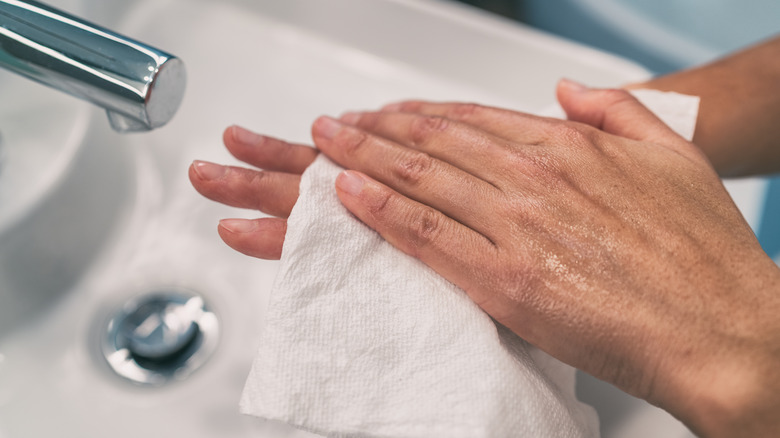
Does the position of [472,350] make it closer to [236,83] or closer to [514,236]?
[514,236]

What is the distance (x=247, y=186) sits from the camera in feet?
1.32

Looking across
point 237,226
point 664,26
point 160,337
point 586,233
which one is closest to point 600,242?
point 586,233

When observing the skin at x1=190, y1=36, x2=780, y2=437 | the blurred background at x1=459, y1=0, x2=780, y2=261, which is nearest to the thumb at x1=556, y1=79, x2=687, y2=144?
the skin at x1=190, y1=36, x2=780, y2=437

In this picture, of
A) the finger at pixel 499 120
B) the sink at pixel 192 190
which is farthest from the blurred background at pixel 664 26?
A: the finger at pixel 499 120

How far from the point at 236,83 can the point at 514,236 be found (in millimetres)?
330

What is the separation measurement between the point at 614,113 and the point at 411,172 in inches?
6.4

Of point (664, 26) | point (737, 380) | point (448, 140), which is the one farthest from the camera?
point (664, 26)

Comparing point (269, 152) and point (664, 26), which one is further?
point (664, 26)

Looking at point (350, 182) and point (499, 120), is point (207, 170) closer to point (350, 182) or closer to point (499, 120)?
point (350, 182)

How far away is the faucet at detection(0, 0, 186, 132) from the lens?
33 cm

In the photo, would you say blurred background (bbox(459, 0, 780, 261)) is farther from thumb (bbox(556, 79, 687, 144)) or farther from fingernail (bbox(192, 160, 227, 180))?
fingernail (bbox(192, 160, 227, 180))

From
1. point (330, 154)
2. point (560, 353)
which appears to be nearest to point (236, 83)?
point (330, 154)

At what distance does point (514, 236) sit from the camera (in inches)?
Answer: 14.1

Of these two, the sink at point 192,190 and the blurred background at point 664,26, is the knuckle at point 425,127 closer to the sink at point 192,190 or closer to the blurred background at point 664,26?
the sink at point 192,190
